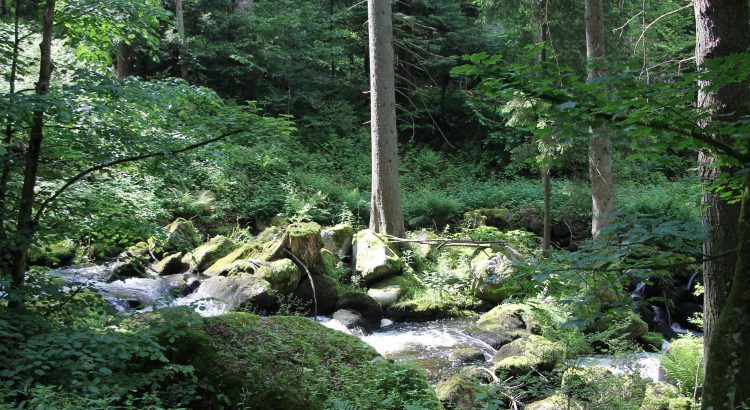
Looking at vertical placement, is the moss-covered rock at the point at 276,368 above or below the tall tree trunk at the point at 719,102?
below

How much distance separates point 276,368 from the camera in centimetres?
424

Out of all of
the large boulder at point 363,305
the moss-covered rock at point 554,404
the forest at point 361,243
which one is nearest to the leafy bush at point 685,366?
the forest at point 361,243

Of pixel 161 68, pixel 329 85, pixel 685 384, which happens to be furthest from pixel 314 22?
pixel 685 384

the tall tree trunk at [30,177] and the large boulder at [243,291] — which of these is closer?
the tall tree trunk at [30,177]

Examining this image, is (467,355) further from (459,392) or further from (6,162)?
(6,162)

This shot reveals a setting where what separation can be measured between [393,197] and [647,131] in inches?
360

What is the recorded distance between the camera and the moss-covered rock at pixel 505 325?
8234 millimetres

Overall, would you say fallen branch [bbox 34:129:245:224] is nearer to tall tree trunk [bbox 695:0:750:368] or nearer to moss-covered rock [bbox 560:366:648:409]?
tall tree trunk [bbox 695:0:750:368]

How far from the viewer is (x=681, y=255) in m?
2.85

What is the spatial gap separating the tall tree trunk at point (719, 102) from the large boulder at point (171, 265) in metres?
9.23

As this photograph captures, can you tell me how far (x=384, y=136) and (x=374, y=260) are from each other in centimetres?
289

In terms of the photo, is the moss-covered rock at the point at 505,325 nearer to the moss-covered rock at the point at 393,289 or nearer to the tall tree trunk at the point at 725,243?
the moss-covered rock at the point at 393,289

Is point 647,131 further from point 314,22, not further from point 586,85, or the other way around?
point 314,22

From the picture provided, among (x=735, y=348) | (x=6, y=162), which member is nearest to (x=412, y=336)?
(x=6, y=162)
